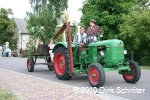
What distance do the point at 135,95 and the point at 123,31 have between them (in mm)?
11729

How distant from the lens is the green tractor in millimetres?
7322

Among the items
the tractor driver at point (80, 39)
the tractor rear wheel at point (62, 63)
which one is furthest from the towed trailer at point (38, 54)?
the tractor driver at point (80, 39)

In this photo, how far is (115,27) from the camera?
849 inches

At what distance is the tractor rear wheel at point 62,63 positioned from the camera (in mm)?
8695

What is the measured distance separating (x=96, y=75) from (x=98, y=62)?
0.92 m

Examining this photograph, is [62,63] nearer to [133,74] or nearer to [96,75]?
[96,75]

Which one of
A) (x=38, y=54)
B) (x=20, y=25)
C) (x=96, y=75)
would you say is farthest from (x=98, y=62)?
(x=20, y=25)

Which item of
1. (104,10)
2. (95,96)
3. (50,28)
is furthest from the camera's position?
(50,28)

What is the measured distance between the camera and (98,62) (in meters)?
8.02

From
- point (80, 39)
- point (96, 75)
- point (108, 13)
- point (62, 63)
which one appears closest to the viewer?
point (96, 75)

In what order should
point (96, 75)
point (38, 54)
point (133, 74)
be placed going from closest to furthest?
1. point (96, 75)
2. point (133, 74)
3. point (38, 54)

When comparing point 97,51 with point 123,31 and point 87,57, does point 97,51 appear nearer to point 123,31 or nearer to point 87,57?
point 87,57

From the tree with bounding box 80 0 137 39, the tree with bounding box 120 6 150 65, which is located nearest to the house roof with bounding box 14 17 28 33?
the tree with bounding box 80 0 137 39

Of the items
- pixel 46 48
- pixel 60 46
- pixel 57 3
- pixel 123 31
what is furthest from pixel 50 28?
pixel 60 46
